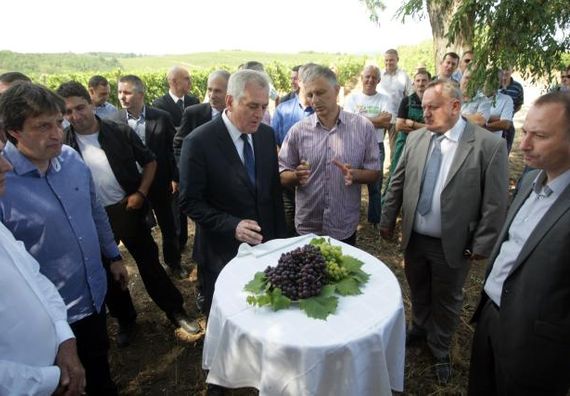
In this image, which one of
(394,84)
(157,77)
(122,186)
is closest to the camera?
(122,186)

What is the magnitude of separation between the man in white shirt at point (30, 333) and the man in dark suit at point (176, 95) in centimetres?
415

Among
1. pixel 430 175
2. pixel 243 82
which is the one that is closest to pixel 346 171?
pixel 430 175

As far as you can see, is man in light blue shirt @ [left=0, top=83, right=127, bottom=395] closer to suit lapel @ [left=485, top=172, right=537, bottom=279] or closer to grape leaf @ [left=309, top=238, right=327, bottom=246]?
grape leaf @ [left=309, top=238, right=327, bottom=246]

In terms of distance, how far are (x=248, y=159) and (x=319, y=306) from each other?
1.38 m

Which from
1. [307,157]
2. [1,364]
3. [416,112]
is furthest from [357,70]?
[1,364]

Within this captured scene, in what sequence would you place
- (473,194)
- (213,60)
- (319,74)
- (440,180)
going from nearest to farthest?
1. (473,194)
2. (440,180)
3. (319,74)
4. (213,60)

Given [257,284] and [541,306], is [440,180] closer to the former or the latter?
[541,306]

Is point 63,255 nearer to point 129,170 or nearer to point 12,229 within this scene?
point 12,229

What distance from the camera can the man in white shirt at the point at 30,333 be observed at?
152 centimetres

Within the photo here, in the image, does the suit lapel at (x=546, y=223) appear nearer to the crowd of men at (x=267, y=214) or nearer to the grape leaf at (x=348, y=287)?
the crowd of men at (x=267, y=214)

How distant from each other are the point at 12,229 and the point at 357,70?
120 feet

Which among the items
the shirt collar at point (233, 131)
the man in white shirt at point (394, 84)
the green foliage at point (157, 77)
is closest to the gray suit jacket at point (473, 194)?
the shirt collar at point (233, 131)

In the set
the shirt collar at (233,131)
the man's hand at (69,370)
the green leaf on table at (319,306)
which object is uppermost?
the shirt collar at (233,131)

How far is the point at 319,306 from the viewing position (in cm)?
188
